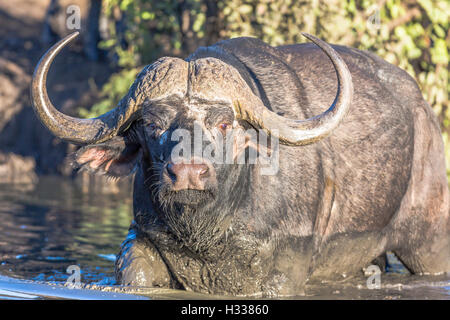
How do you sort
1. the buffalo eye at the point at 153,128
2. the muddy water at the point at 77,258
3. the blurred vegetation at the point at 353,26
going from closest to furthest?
the buffalo eye at the point at 153,128, the muddy water at the point at 77,258, the blurred vegetation at the point at 353,26

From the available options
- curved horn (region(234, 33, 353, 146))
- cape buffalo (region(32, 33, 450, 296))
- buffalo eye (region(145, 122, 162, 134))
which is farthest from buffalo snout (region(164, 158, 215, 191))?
curved horn (region(234, 33, 353, 146))

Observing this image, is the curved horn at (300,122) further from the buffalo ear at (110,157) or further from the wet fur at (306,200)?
the buffalo ear at (110,157)

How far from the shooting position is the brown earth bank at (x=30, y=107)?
13.9 metres

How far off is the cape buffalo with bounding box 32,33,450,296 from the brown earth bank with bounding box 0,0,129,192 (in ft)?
19.7

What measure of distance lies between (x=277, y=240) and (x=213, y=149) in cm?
90

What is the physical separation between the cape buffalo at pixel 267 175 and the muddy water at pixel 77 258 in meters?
0.20

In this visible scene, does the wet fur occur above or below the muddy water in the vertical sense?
above

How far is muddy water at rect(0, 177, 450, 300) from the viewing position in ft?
18.3

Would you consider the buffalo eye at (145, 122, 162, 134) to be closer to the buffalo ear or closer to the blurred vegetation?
the buffalo ear

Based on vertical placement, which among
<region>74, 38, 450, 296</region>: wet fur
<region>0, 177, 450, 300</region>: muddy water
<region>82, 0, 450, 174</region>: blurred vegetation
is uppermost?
<region>82, 0, 450, 174</region>: blurred vegetation

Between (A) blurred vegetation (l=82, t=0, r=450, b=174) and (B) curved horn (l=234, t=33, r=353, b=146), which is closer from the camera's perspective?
(B) curved horn (l=234, t=33, r=353, b=146)

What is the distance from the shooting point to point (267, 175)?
573 cm

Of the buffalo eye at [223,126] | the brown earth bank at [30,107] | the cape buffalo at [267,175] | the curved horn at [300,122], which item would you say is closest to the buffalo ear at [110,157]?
the cape buffalo at [267,175]
